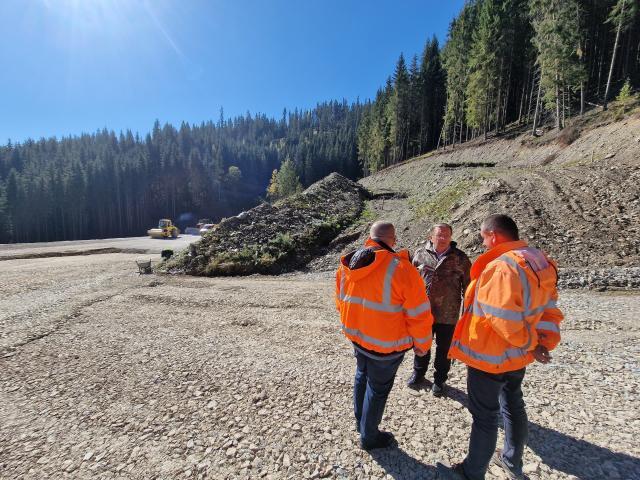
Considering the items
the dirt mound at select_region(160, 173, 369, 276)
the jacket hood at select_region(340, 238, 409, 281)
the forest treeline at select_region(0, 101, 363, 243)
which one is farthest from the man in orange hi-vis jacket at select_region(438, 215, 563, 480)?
the forest treeline at select_region(0, 101, 363, 243)

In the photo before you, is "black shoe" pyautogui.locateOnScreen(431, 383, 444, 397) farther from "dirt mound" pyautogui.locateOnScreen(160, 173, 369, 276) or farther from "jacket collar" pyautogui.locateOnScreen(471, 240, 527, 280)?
"dirt mound" pyautogui.locateOnScreen(160, 173, 369, 276)

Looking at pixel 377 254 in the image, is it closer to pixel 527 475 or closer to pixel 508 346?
pixel 508 346

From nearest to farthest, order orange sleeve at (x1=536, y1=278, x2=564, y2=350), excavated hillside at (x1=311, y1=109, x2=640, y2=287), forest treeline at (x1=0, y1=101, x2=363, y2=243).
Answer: orange sleeve at (x1=536, y1=278, x2=564, y2=350), excavated hillside at (x1=311, y1=109, x2=640, y2=287), forest treeline at (x1=0, y1=101, x2=363, y2=243)

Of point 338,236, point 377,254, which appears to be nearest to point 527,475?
point 377,254

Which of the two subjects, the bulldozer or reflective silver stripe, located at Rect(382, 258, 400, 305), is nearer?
reflective silver stripe, located at Rect(382, 258, 400, 305)

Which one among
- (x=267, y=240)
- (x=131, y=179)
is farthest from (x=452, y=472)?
(x=131, y=179)

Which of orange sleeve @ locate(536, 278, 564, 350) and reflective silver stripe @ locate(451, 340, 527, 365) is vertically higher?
orange sleeve @ locate(536, 278, 564, 350)

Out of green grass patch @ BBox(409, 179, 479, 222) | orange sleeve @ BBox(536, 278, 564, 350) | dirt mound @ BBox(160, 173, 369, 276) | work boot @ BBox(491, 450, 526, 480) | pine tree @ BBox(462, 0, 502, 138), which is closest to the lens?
orange sleeve @ BBox(536, 278, 564, 350)

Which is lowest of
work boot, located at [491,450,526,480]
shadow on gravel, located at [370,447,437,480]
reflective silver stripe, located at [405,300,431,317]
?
shadow on gravel, located at [370,447,437,480]

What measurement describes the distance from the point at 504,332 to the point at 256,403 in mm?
3340

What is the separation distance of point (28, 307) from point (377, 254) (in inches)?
446

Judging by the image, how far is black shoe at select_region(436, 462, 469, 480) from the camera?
2953 mm

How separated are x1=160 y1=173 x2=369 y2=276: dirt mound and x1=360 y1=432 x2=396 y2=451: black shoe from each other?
11.5 metres

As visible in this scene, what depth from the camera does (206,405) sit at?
14.2ft
